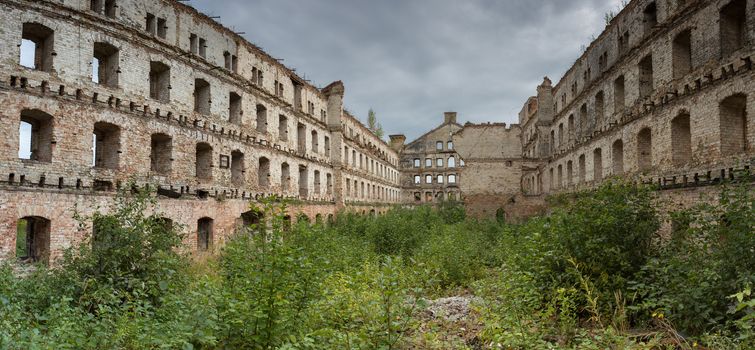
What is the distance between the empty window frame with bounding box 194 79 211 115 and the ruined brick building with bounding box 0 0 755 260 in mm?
48

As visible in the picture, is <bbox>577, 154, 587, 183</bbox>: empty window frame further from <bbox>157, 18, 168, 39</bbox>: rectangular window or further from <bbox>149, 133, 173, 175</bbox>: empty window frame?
<bbox>157, 18, 168, 39</bbox>: rectangular window

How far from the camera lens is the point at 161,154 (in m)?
14.9

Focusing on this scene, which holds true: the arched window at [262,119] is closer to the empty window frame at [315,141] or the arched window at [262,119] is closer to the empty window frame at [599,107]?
the empty window frame at [315,141]

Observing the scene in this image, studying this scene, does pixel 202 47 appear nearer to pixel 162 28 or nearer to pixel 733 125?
pixel 162 28

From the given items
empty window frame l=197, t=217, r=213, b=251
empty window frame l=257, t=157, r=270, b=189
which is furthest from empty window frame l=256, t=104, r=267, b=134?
empty window frame l=197, t=217, r=213, b=251

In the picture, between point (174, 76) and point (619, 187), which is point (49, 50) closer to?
point (174, 76)

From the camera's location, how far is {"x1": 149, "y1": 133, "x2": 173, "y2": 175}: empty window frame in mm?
14797

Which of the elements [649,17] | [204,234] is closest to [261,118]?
[204,234]

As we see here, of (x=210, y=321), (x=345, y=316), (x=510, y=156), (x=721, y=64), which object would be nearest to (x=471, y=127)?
(x=510, y=156)

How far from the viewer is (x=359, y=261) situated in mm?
12555

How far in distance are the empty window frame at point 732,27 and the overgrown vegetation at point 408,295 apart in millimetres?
6183

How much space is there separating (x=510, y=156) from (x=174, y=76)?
2245 cm

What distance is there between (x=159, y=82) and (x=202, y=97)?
1.99 m

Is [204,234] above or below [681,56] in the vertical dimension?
below
